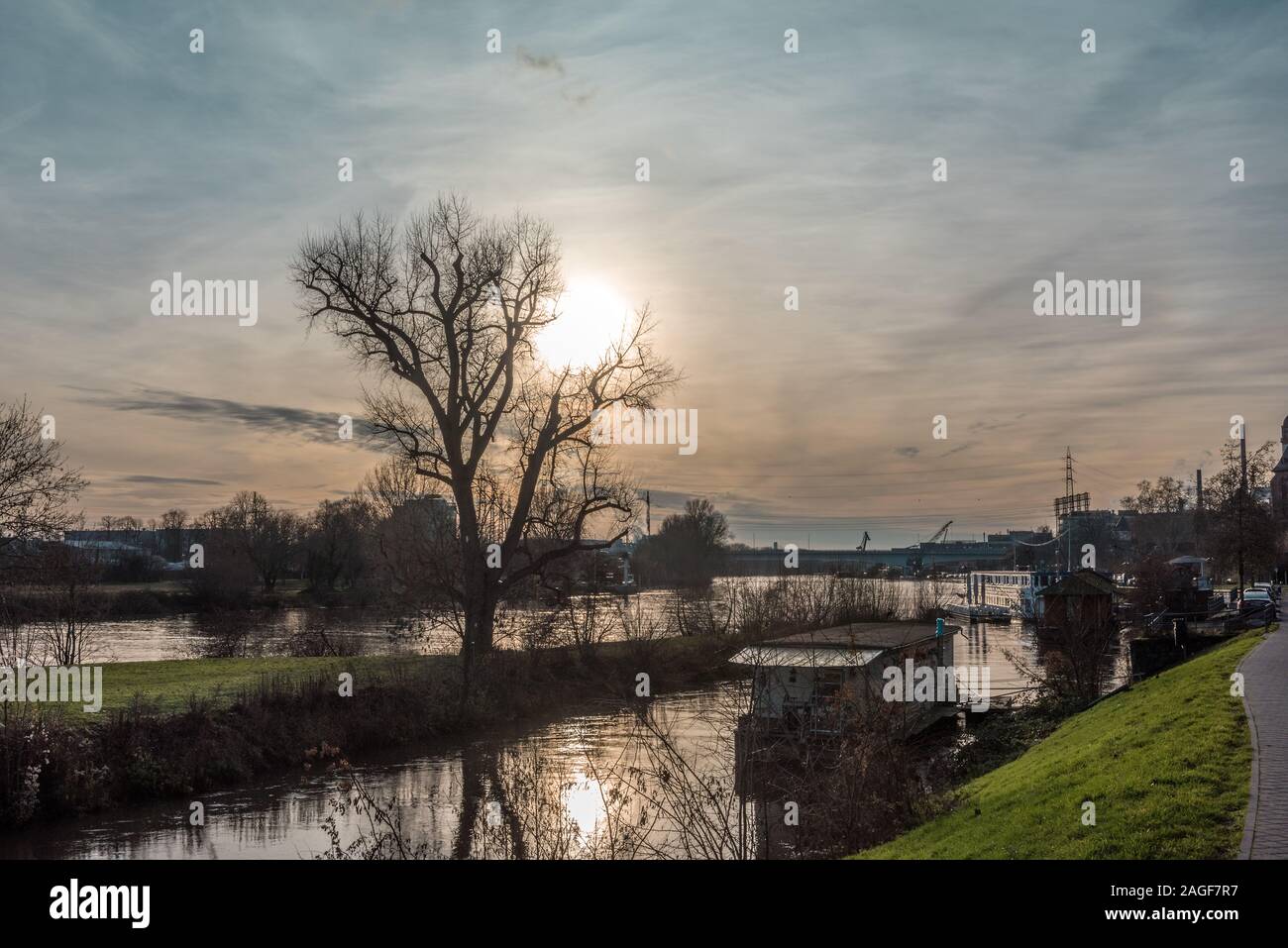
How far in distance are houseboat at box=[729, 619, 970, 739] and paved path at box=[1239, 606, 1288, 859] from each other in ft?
18.9

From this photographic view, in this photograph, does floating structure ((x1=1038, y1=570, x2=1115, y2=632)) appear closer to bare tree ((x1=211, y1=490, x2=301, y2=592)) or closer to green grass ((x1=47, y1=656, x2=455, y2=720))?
green grass ((x1=47, y1=656, x2=455, y2=720))

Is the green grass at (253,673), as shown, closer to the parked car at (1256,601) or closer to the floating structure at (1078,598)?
the floating structure at (1078,598)

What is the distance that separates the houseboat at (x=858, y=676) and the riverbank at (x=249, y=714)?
4.15 meters

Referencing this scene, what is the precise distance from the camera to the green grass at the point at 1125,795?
11422mm

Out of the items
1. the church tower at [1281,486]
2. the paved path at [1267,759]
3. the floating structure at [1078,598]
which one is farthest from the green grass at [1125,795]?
the church tower at [1281,486]

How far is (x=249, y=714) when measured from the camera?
1131 inches

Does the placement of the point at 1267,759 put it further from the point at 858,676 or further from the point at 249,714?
the point at 249,714

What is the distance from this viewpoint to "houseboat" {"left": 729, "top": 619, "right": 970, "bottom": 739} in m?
21.0

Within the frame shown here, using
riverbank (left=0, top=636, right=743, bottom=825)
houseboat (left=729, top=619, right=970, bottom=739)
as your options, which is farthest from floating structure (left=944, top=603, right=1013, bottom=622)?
riverbank (left=0, top=636, right=743, bottom=825)

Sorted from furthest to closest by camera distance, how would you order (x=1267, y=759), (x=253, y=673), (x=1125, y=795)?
(x=253, y=673)
(x=1267, y=759)
(x=1125, y=795)

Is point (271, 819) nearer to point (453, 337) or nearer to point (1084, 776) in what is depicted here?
point (1084, 776)

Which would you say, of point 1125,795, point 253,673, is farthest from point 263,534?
point 1125,795

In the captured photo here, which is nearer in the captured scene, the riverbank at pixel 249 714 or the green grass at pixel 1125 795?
the green grass at pixel 1125 795

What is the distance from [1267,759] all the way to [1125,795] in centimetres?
257
